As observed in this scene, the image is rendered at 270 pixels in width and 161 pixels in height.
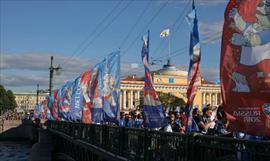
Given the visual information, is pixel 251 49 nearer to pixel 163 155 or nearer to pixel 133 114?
pixel 163 155

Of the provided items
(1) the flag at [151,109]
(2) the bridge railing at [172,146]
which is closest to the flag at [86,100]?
(2) the bridge railing at [172,146]

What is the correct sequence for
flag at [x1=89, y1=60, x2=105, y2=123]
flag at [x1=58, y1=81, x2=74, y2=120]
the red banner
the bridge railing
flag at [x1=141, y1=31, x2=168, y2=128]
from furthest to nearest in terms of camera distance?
flag at [x1=58, y1=81, x2=74, y2=120] → flag at [x1=89, y1=60, x2=105, y2=123] → flag at [x1=141, y1=31, x2=168, y2=128] → the bridge railing → the red banner

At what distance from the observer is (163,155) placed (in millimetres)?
9406

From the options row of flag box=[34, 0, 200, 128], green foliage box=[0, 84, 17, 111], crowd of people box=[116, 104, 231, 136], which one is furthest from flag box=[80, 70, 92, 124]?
green foliage box=[0, 84, 17, 111]

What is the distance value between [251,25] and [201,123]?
4618mm

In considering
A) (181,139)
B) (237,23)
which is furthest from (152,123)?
(237,23)

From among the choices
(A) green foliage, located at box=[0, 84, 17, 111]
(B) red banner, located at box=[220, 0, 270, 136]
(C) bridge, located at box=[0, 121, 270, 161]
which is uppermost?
(A) green foliage, located at box=[0, 84, 17, 111]

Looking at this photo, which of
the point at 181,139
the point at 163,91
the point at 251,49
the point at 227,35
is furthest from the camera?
the point at 163,91

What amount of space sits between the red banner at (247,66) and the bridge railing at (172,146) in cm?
30

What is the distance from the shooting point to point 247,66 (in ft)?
19.9

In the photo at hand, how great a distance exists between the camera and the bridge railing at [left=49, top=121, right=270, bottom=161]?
6.26 m

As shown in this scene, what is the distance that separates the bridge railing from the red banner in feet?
0.99

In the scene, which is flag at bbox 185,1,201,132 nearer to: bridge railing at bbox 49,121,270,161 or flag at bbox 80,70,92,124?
bridge railing at bbox 49,121,270,161

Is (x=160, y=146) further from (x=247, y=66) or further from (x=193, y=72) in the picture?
(x=247, y=66)
